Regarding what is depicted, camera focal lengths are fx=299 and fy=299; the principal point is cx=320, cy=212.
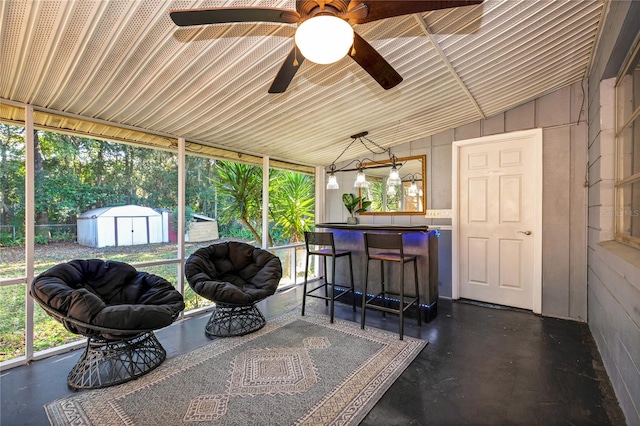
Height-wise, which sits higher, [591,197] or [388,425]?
[591,197]

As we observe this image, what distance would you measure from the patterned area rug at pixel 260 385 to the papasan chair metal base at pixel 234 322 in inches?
5.9

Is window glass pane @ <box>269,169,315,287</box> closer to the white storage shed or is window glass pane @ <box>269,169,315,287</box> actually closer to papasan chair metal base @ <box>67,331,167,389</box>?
the white storage shed

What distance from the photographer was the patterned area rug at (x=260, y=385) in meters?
1.80

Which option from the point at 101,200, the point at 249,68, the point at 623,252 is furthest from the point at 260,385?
the point at 623,252

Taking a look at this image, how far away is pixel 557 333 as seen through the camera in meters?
2.98

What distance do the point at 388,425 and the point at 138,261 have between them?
9.41 feet

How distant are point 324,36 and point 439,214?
3.50m

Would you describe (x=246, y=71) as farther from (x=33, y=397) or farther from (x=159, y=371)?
(x=33, y=397)

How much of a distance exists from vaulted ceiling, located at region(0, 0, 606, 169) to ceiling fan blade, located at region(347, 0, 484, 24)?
578mm

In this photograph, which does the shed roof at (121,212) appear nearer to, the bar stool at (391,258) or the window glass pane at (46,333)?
the window glass pane at (46,333)

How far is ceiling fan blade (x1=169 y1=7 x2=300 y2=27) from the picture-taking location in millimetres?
1304

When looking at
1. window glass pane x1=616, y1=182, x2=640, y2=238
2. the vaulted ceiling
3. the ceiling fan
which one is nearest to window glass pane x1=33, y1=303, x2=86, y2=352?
the vaulted ceiling

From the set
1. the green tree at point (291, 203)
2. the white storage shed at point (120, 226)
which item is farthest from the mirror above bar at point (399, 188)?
the white storage shed at point (120, 226)

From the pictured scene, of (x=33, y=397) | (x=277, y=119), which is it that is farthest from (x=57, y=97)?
(x=33, y=397)
